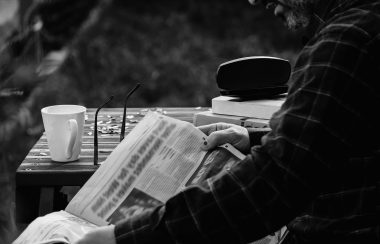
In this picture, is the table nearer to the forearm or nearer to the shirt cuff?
the shirt cuff

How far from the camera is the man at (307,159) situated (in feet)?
2.70

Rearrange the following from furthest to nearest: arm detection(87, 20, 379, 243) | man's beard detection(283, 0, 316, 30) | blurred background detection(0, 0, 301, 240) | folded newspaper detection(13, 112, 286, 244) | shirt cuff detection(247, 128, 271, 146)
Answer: blurred background detection(0, 0, 301, 240), shirt cuff detection(247, 128, 271, 146), folded newspaper detection(13, 112, 286, 244), man's beard detection(283, 0, 316, 30), arm detection(87, 20, 379, 243)

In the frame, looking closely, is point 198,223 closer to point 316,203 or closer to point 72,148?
point 316,203

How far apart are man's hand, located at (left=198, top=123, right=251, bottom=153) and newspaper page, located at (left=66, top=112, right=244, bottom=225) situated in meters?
0.02

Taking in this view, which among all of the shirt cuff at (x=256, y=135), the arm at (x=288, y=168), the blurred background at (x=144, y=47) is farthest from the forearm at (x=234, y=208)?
the blurred background at (x=144, y=47)

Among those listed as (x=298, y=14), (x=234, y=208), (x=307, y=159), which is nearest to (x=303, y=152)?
(x=307, y=159)

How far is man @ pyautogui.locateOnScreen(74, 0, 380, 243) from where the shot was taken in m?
0.82

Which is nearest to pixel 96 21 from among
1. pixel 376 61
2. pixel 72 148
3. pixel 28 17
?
pixel 28 17

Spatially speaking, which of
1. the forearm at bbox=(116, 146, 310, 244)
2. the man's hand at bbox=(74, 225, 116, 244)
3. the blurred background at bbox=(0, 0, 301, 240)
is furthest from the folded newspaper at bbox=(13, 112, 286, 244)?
the blurred background at bbox=(0, 0, 301, 240)

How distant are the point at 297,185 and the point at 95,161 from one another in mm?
706

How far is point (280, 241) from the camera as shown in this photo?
1.18m

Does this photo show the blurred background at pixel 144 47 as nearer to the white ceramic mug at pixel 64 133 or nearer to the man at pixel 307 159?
the white ceramic mug at pixel 64 133

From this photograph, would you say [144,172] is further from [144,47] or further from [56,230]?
[144,47]

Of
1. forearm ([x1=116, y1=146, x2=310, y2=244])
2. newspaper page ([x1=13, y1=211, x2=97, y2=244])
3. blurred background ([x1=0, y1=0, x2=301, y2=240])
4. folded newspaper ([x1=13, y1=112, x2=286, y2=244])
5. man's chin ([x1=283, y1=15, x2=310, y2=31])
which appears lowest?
blurred background ([x1=0, y1=0, x2=301, y2=240])
